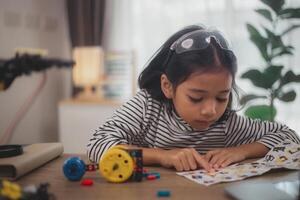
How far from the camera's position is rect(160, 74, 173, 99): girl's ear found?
1.08m

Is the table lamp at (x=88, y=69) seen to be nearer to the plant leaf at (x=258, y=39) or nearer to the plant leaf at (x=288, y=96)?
the plant leaf at (x=258, y=39)

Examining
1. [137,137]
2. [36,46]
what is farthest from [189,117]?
[36,46]

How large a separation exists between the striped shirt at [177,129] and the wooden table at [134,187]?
10.4 inches

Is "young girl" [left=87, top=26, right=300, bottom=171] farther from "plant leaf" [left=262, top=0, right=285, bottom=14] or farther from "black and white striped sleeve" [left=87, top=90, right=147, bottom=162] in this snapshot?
"plant leaf" [left=262, top=0, right=285, bottom=14]

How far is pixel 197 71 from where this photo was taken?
97 centimetres

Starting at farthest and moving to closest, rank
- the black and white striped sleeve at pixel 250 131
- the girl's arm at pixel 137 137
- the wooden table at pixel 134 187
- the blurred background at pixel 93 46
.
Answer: the blurred background at pixel 93 46 < the black and white striped sleeve at pixel 250 131 < the girl's arm at pixel 137 137 < the wooden table at pixel 134 187

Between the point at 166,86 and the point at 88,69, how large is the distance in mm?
1677

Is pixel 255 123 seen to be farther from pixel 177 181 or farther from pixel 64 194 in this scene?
pixel 64 194

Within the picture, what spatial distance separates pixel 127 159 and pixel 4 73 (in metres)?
0.35

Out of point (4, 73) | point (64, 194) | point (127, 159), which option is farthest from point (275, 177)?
point (4, 73)

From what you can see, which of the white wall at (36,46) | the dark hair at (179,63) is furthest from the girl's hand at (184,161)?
the white wall at (36,46)

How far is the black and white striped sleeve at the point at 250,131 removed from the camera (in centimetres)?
111

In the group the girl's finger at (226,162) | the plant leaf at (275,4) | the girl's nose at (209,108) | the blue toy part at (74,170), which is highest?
the plant leaf at (275,4)

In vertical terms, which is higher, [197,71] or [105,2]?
[105,2]
